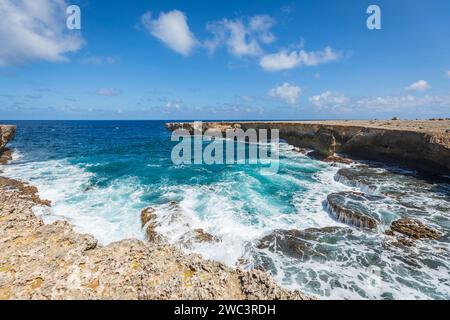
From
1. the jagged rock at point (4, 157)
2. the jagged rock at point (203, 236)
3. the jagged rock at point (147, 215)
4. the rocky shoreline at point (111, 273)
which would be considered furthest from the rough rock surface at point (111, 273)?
the jagged rock at point (4, 157)

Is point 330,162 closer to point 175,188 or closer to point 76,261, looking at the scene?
point 175,188

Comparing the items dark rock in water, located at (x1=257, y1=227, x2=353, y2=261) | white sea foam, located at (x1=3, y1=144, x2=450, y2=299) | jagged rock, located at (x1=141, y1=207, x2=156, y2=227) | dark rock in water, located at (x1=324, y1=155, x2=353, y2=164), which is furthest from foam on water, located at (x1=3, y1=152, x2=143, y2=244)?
dark rock in water, located at (x1=324, y1=155, x2=353, y2=164)

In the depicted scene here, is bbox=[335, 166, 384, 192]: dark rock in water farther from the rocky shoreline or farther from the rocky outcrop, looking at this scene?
the rocky shoreline

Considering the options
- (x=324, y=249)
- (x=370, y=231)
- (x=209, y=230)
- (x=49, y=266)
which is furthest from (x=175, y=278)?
(x=370, y=231)

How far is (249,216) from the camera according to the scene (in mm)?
13734

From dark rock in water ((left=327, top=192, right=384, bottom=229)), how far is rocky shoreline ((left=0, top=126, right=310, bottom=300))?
944 centimetres

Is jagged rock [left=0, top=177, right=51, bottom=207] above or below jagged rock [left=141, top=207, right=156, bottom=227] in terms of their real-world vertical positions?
above

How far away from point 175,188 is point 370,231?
1389 cm

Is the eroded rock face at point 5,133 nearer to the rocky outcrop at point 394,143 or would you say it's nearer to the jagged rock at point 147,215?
the jagged rock at point 147,215

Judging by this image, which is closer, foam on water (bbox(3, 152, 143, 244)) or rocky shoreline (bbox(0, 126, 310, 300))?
rocky shoreline (bbox(0, 126, 310, 300))

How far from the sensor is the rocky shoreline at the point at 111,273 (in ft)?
15.6

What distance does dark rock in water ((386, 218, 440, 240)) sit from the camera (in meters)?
11.2

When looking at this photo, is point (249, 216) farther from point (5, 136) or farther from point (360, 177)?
point (5, 136)

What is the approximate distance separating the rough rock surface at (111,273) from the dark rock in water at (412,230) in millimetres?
9908
